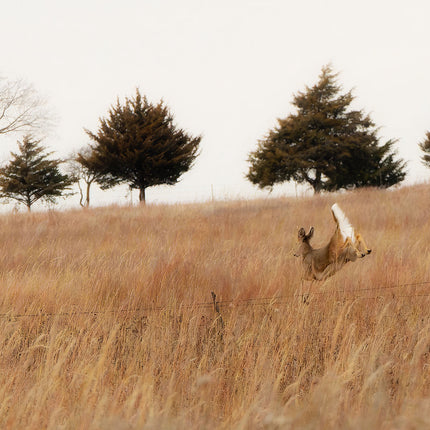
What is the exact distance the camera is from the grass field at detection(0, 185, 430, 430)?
6.72 feet

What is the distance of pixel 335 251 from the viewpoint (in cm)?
379

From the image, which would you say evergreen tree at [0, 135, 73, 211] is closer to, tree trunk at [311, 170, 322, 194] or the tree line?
the tree line

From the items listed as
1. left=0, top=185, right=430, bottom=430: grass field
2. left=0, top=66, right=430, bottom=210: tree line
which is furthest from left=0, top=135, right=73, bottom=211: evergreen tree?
left=0, top=185, right=430, bottom=430: grass field

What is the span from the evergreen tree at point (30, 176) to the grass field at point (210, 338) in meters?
29.6

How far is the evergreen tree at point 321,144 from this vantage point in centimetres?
2664

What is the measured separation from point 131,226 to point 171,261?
183 inches

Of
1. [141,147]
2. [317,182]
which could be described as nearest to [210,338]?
[141,147]

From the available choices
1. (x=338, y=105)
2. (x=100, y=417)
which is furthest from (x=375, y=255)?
(x=338, y=105)

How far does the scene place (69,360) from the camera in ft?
10.1

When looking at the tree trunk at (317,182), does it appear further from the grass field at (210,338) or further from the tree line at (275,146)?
the grass field at (210,338)

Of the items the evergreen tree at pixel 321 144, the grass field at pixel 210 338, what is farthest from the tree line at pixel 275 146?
the grass field at pixel 210 338

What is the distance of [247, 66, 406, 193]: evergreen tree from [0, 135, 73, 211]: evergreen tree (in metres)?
18.5

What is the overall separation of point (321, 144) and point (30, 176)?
23984 mm

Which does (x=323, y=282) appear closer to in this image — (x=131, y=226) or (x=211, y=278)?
(x=211, y=278)
